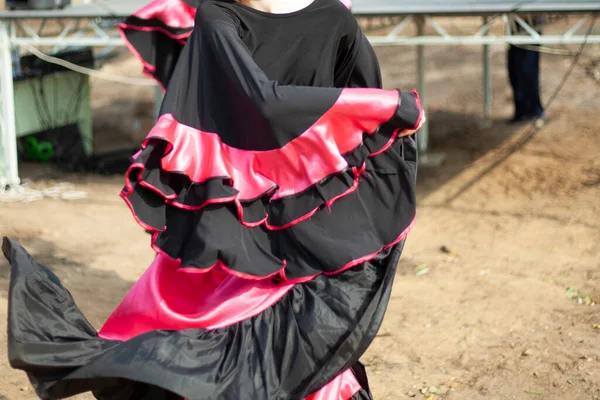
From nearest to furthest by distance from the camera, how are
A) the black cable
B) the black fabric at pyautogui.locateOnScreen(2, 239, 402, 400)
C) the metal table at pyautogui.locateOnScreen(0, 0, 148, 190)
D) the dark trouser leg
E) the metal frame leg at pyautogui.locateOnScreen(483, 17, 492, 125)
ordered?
the black fabric at pyautogui.locateOnScreen(2, 239, 402, 400)
the metal table at pyautogui.locateOnScreen(0, 0, 148, 190)
the black cable
the dark trouser leg
the metal frame leg at pyautogui.locateOnScreen(483, 17, 492, 125)

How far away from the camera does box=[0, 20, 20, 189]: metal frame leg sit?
679cm

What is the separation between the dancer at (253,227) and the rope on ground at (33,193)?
4.55 metres

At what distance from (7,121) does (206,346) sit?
17.0 feet

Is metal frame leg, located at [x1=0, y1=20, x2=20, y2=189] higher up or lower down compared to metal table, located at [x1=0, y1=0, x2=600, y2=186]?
lower down

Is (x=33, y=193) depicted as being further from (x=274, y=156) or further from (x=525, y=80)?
(x=525, y=80)

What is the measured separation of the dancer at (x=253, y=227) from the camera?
2.36m

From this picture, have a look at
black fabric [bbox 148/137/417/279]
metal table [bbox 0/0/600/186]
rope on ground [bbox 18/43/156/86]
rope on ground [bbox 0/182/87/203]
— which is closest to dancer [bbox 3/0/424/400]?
black fabric [bbox 148/137/417/279]

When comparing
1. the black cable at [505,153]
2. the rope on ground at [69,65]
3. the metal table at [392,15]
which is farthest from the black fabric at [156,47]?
the black cable at [505,153]

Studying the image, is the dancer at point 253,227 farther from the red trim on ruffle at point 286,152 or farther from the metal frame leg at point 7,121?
the metal frame leg at point 7,121

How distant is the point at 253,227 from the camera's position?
2486 mm

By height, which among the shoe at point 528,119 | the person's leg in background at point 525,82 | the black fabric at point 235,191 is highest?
the black fabric at point 235,191

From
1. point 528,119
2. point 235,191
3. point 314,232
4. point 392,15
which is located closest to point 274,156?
point 235,191

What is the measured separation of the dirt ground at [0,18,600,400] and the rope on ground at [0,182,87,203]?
11 cm

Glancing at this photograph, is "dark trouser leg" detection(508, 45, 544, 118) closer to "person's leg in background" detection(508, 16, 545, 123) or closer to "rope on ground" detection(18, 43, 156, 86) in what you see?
"person's leg in background" detection(508, 16, 545, 123)
